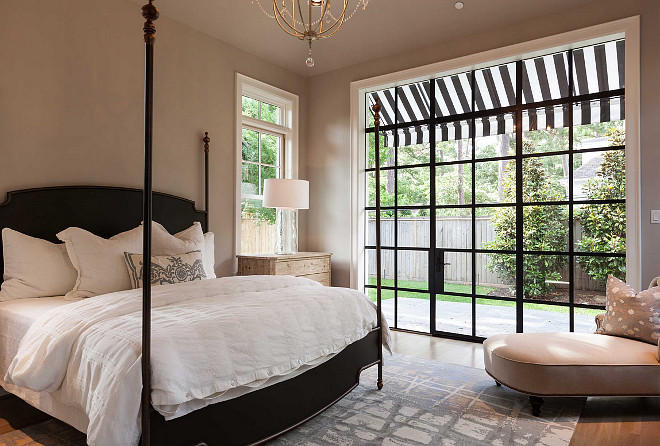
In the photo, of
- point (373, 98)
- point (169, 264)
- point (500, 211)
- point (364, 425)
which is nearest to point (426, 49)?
point (373, 98)

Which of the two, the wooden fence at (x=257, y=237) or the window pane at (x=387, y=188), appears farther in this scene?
the window pane at (x=387, y=188)

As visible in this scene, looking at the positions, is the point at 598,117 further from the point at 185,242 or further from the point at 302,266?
the point at 185,242

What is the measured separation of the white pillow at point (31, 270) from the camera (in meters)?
2.69

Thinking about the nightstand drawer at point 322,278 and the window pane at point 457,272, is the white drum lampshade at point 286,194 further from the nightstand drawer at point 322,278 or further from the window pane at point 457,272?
the window pane at point 457,272

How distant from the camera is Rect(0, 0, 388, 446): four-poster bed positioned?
5.41 ft

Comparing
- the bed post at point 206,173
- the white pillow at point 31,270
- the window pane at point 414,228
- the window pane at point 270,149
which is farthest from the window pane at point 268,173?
the white pillow at point 31,270

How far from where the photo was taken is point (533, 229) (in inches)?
156

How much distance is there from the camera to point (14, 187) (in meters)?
2.89

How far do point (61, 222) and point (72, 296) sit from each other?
659 mm

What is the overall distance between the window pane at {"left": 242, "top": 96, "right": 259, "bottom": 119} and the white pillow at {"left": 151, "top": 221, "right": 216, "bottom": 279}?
1469 mm

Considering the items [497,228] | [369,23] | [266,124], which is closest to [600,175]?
[497,228]

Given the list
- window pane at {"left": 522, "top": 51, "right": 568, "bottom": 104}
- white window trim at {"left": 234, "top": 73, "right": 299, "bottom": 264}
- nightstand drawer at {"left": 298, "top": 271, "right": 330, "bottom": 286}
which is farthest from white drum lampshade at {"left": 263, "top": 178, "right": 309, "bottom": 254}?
window pane at {"left": 522, "top": 51, "right": 568, "bottom": 104}

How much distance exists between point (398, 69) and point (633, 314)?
10.1ft

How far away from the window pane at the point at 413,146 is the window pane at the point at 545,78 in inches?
39.4
